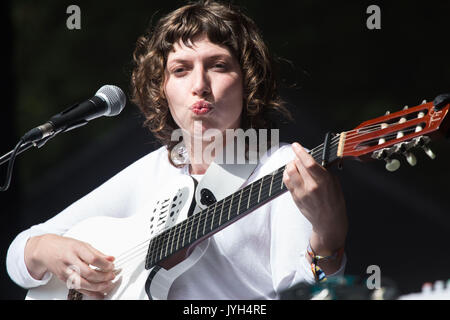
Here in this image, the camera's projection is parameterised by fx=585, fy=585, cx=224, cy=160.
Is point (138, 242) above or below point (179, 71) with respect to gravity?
below

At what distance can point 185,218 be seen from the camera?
5.25 feet

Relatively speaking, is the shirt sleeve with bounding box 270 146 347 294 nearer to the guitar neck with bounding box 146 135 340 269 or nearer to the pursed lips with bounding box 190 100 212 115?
the guitar neck with bounding box 146 135 340 269

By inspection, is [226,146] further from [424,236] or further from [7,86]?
[7,86]

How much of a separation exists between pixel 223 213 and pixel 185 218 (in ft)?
0.48

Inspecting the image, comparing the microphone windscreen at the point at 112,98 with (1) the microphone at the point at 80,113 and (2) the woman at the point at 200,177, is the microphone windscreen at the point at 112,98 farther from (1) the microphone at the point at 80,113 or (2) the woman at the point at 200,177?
(2) the woman at the point at 200,177

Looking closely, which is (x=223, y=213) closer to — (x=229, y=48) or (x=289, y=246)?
(x=289, y=246)

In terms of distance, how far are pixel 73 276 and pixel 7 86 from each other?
1.08 m

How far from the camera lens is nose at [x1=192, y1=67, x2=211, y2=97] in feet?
5.27

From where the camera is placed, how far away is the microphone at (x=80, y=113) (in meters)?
1.48

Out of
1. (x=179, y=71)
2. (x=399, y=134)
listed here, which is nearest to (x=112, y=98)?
(x=179, y=71)

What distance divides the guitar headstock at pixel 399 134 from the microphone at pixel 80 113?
0.63 metres

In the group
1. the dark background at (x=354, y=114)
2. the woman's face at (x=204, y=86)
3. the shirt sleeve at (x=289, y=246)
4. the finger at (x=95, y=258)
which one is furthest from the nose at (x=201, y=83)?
the dark background at (x=354, y=114)

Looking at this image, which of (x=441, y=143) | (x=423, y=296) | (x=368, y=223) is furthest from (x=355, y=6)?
(x=423, y=296)

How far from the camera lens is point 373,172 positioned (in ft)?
7.71
